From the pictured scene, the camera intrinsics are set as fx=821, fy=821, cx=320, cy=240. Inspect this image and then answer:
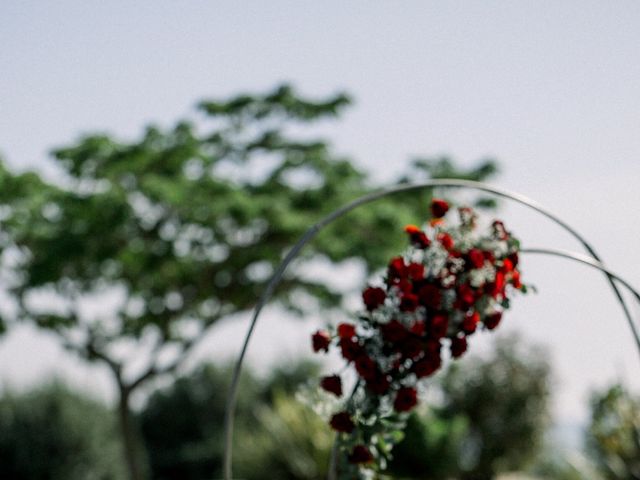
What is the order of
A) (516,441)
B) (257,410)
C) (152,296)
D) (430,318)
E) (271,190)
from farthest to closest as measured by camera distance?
(257,410) < (516,441) < (152,296) < (271,190) < (430,318)

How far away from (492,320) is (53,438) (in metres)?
9.99

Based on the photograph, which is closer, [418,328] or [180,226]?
[418,328]

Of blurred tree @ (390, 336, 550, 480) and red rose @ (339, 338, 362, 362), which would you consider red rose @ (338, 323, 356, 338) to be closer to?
red rose @ (339, 338, 362, 362)

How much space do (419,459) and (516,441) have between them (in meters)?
3.91

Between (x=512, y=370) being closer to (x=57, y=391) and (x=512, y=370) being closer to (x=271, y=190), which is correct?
(x=271, y=190)

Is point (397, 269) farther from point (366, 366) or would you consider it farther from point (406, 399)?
point (406, 399)

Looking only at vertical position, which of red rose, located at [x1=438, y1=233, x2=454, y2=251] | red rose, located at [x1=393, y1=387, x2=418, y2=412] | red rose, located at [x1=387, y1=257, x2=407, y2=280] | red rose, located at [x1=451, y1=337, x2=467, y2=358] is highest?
red rose, located at [x1=438, y1=233, x2=454, y2=251]

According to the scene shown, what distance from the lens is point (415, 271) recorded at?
3.91 meters

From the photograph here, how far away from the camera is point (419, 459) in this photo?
405 inches

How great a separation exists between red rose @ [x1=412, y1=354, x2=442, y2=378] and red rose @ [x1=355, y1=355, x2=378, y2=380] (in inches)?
7.8

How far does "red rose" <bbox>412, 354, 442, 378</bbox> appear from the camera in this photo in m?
3.87

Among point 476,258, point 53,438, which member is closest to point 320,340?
point 476,258

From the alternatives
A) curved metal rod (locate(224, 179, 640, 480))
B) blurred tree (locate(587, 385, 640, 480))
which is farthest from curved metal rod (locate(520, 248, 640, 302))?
blurred tree (locate(587, 385, 640, 480))

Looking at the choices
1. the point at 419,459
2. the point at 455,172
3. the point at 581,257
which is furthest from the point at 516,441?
the point at 581,257
